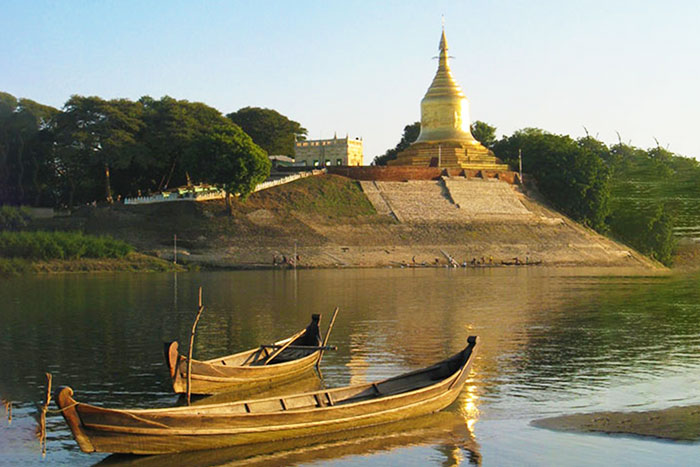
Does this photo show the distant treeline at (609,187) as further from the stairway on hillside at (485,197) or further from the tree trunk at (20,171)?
the tree trunk at (20,171)

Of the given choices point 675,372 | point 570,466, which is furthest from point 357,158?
point 570,466

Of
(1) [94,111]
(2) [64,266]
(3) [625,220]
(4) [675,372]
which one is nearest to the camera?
(4) [675,372]

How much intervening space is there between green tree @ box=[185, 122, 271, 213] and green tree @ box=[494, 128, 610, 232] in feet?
105

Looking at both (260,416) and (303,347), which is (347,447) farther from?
(303,347)

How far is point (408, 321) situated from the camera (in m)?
34.4

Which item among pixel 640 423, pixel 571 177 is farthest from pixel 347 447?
pixel 571 177

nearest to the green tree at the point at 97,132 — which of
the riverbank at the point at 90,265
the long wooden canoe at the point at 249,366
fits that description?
the riverbank at the point at 90,265

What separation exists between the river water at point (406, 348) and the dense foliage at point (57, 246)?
5.76 meters

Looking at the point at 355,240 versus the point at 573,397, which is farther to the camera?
the point at 355,240

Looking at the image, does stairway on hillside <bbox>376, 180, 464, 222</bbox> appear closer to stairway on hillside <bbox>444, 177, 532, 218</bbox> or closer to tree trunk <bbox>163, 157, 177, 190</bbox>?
stairway on hillside <bbox>444, 177, 532, 218</bbox>

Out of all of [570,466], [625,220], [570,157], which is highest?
[570,157]

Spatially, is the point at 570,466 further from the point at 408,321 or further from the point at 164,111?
the point at 164,111

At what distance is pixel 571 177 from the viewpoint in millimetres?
88875

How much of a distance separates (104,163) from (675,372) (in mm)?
60974
